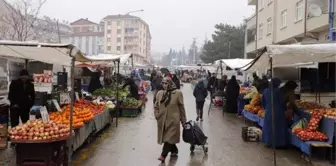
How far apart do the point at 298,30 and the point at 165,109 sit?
19.2m

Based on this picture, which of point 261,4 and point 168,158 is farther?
point 261,4

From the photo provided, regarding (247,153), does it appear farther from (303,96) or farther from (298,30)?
(298,30)

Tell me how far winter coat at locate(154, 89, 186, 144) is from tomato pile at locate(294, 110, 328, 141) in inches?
117

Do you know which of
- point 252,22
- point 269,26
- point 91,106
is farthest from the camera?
point 252,22

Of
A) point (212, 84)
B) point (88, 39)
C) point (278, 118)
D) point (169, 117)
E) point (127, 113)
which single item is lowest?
point (127, 113)

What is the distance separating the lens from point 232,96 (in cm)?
1941

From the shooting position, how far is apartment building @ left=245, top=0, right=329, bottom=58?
68.5ft

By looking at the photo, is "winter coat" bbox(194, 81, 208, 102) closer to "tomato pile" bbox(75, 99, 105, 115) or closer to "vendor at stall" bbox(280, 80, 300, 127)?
"tomato pile" bbox(75, 99, 105, 115)

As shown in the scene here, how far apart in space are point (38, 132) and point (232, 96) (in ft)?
42.9

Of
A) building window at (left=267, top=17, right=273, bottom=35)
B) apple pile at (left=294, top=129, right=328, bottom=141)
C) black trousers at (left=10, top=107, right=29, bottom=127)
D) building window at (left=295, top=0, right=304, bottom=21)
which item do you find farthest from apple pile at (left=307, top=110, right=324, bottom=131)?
building window at (left=267, top=17, right=273, bottom=35)

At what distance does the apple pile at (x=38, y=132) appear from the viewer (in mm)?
7414

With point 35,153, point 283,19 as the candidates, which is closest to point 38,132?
point 35,153

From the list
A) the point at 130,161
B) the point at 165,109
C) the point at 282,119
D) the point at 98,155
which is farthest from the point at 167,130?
the point at 282,119

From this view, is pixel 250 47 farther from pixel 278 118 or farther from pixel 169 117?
pixel 169 117
